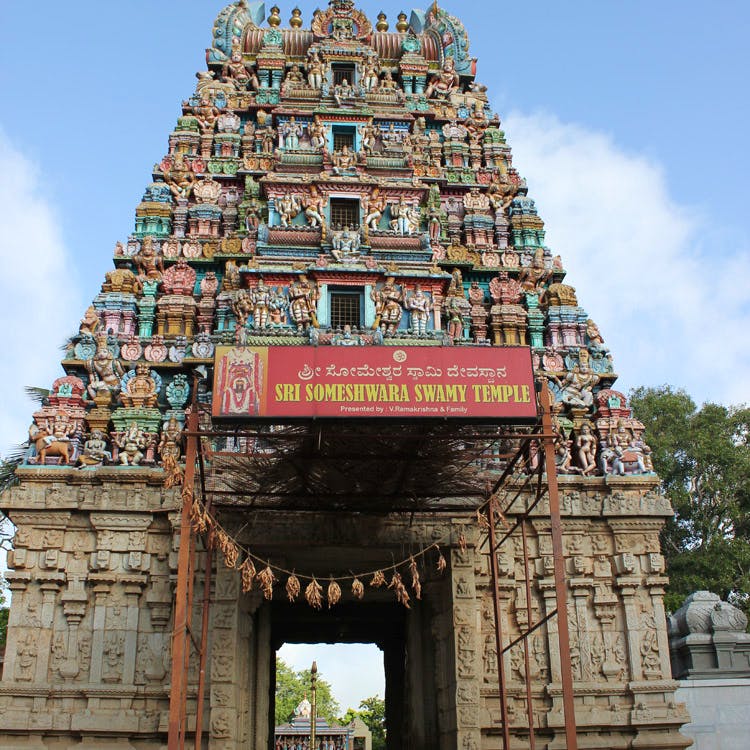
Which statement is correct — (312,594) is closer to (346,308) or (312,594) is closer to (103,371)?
(103,371)

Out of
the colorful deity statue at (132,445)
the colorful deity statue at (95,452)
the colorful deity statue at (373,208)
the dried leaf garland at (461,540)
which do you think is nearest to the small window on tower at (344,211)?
the colorful deity statue at (373,208)

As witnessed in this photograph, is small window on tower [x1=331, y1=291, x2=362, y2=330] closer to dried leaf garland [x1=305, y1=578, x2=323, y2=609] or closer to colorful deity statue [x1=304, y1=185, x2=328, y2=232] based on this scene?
colorful deity statue [x1=304, y1=185, x2=328, y2=232]

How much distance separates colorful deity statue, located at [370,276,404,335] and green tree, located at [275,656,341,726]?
4140 centimetres

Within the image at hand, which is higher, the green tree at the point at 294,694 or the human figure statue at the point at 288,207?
the human figure statue at the point at 288,207

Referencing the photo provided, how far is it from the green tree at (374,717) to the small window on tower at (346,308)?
30551 mm

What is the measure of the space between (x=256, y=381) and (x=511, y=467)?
4.49m

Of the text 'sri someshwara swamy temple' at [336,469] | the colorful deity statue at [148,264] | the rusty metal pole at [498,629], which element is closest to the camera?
the text 'sri someshwara swamy temple' at [336,469]

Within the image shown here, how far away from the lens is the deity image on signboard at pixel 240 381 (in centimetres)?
1180

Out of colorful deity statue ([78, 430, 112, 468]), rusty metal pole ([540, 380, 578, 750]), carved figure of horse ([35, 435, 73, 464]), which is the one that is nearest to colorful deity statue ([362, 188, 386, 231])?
colorful deity statue ([78, 430, 112, 468])

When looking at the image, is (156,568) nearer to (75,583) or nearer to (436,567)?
(75,583)

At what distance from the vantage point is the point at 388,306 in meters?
18.9

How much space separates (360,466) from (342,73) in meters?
14.2

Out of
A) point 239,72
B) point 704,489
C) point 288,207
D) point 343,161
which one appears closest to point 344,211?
point 343,161

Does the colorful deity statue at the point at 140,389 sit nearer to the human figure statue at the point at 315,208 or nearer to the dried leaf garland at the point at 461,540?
the human figure statue at the point at 315,208
